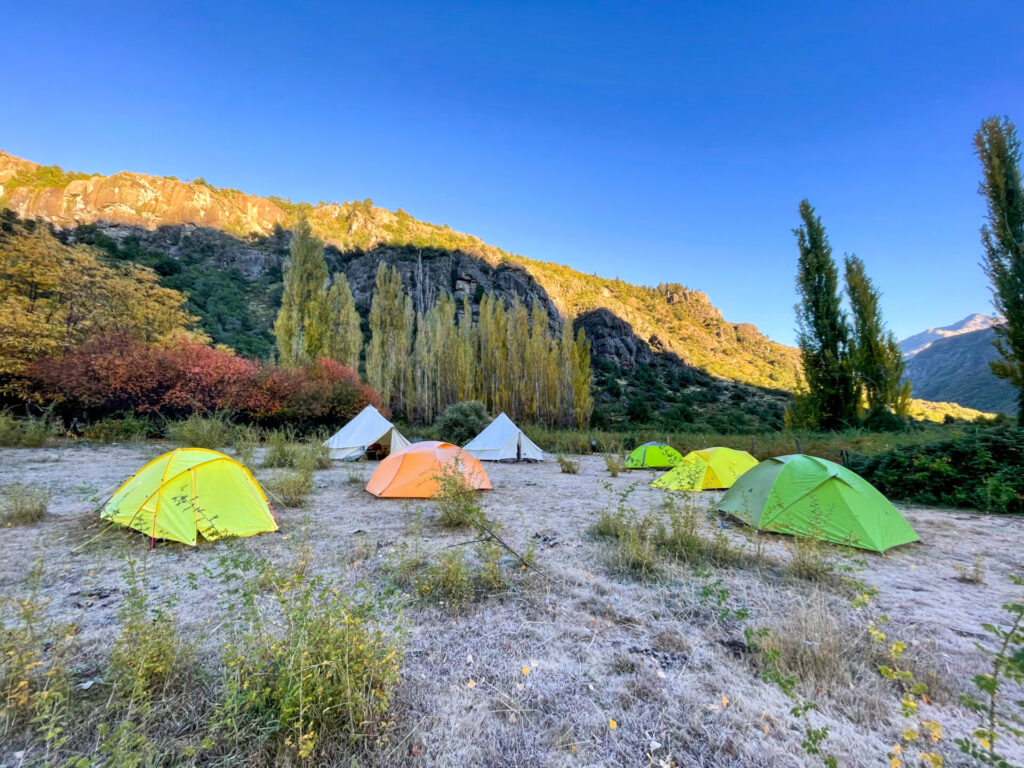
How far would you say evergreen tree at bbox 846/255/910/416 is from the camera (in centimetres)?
1229

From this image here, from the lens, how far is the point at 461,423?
1661 centimetres

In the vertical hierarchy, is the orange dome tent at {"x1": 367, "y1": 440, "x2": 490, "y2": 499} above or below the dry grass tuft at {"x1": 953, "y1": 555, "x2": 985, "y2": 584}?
above

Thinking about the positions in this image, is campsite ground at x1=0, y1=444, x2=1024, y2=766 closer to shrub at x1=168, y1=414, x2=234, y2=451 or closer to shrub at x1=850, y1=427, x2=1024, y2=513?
shrub at x1=850, y1=427, x2=1024, y2=513

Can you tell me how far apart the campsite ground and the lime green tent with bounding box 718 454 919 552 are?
221 mm

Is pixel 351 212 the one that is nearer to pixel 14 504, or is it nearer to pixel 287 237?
pixel 287 237

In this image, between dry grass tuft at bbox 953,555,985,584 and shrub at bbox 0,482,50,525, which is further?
shrub at bbox 0,482,50,525

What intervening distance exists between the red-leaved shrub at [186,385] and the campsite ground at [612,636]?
30.2 ft

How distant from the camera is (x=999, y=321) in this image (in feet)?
29.7

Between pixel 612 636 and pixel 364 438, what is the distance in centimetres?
1111

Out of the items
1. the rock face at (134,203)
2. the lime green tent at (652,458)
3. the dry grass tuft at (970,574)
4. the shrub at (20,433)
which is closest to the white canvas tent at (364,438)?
the shrub at (20,433)

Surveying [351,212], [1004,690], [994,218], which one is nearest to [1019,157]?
[994,218]

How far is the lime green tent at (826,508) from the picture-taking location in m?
4.09

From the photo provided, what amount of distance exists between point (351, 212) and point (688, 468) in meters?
56.9

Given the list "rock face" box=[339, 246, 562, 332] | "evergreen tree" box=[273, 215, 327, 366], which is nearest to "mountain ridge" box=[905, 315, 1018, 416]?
"evergreen tree" box=[273, 215, 327, 366]
